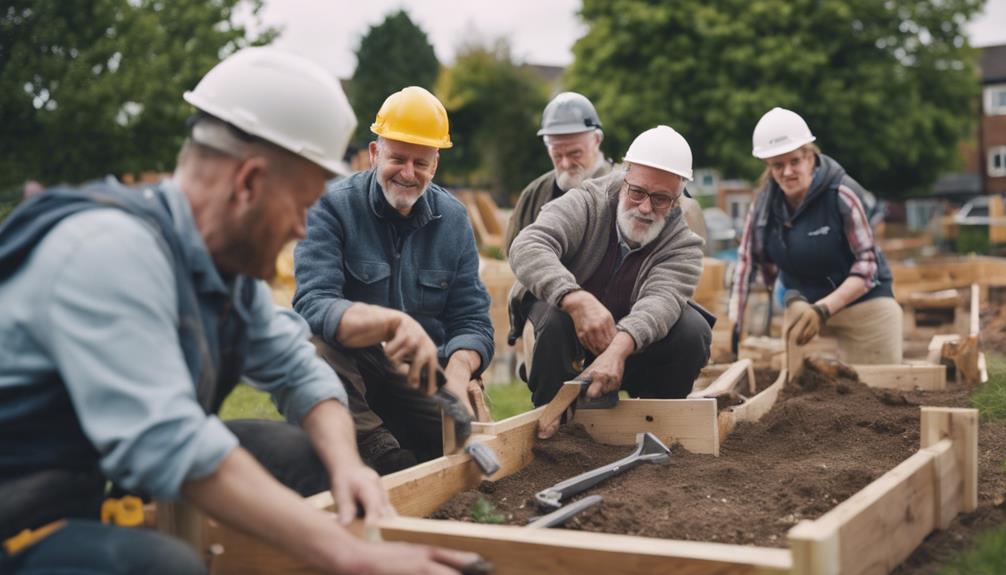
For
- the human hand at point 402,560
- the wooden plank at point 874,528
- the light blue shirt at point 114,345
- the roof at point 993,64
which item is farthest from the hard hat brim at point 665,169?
the roof at point 993,64

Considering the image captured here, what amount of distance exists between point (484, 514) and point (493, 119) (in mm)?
42467

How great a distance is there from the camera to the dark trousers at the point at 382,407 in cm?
458

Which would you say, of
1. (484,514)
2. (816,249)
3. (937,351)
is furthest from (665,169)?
(937,351)

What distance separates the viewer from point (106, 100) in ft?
57.5

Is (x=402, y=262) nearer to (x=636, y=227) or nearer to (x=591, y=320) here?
(x=591, y=320)

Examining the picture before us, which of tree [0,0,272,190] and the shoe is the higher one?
tree [0,0,272,190]

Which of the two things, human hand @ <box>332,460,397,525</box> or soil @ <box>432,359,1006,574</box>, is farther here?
soil @ <box>432,359,1006,574</box>

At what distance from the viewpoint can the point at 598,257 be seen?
5.17 metres

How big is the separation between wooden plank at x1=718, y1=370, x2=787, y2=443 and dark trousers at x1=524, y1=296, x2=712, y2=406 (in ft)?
0.90

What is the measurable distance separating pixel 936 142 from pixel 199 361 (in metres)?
35.2

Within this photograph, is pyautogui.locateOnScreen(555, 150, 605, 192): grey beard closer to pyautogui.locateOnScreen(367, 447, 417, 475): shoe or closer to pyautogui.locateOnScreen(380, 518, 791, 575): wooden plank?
pyautogui.locateOnScreen(367, 447, 417, 475): shoe

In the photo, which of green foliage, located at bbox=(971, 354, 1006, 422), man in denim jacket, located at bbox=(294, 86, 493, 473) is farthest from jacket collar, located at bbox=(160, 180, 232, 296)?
green foliage, located at bbox=(971, 354, 1006, 422)

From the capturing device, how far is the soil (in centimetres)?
336

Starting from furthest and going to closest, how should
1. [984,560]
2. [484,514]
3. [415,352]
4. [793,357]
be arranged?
[793,357] < [484,514] < [415,352] < [984,560]
